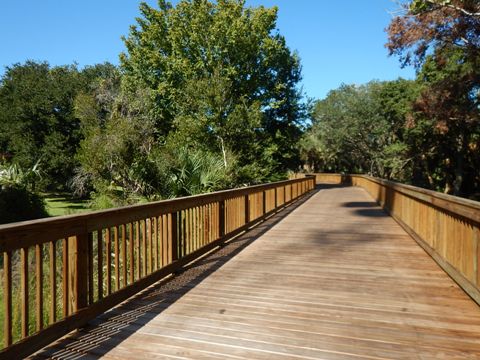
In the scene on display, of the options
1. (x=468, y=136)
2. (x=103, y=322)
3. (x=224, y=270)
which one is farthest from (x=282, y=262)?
(x=468, y=136)

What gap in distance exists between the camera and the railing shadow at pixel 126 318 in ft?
9.29

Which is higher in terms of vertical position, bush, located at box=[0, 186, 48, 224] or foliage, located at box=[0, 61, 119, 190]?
foliage, located at box=[0, 61, 119, 190]

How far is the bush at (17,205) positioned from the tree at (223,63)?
298 inches

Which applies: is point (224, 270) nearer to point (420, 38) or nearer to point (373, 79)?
point (420, 38)

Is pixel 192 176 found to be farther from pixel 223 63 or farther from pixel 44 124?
pixel 44 124

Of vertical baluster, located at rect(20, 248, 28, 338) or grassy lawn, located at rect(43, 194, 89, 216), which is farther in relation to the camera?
grassy lawn, located at rect(43, 194, 89, 216)

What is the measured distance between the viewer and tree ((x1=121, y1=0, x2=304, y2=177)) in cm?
2244

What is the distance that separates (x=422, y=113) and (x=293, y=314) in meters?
19.3

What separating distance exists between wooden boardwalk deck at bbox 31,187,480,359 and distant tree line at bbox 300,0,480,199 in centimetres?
826

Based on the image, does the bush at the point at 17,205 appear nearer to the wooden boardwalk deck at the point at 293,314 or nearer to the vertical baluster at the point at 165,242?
the wooden boardwalk deck at the point at 293,314

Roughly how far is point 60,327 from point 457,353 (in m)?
2.90

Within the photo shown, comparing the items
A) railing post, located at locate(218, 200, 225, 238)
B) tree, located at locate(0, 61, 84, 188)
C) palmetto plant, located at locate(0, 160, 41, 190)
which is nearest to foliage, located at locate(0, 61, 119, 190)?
tree, located at locate(0, 61, 84, 188)

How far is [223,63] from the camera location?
23.1 metres

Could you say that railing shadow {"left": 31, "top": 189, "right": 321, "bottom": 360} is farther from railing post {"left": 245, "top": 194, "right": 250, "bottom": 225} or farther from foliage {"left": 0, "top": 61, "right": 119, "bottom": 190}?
foliage {"left": 0, "top": 61, "right": 119, "bottom": 190}
